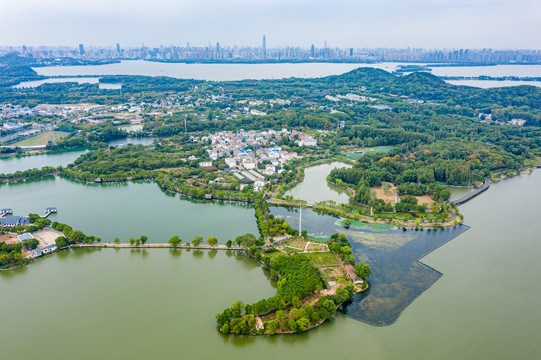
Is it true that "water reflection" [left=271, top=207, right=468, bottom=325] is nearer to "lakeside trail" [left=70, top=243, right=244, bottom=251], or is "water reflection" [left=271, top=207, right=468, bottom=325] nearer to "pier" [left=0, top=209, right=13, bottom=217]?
"lakeside trail" [left=70, top=243, right=244, bottom=251]

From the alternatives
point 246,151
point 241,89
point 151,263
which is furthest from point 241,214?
point 241,89

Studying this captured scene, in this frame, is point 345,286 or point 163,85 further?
point 163,85

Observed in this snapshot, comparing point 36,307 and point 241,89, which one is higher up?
point 241,89

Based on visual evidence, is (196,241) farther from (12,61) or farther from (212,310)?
(12,61)

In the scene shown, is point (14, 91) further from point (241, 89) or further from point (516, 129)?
point (516, 129)

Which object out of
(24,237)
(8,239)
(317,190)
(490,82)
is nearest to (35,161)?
(8,239)

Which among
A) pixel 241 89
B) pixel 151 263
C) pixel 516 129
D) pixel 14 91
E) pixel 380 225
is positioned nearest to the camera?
pixel 151 263

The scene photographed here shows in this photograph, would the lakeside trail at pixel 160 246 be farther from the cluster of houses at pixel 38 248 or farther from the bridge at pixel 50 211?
the bridge at pixel 50 211
